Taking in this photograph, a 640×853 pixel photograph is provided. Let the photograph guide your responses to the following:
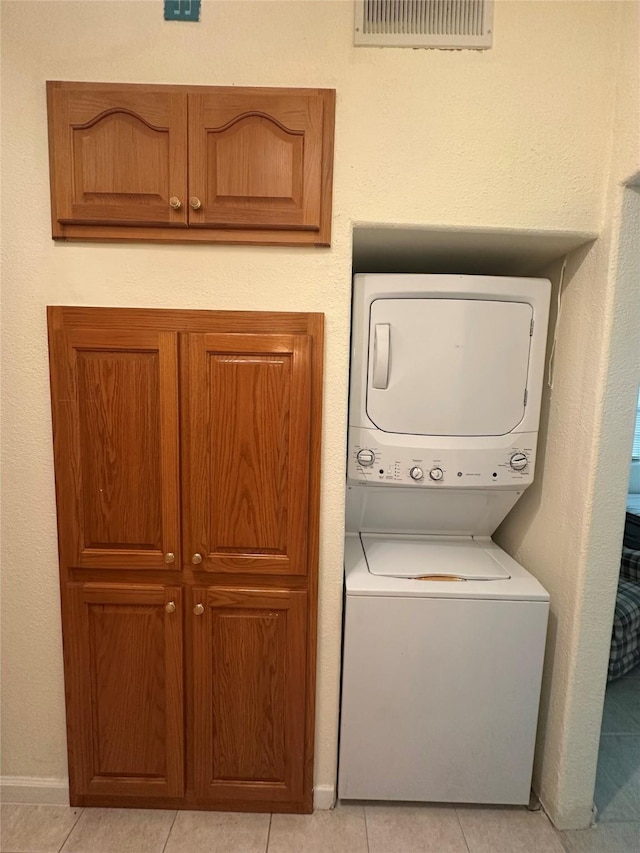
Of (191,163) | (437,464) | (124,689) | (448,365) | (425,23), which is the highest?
(425,23)

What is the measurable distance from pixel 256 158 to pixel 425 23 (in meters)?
0.62

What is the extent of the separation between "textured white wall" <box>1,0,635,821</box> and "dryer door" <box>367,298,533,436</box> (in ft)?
0.59

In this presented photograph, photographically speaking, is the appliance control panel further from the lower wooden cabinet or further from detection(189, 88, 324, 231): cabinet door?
detection(189, 88, 324, 231): cabinet door

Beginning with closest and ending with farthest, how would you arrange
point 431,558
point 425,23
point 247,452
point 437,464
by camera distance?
point 425,23 < point 247,452 < point 437,464 < point 431,558

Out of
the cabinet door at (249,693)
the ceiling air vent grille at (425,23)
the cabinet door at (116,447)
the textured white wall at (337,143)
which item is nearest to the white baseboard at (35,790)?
the cabinet door at (249,693)

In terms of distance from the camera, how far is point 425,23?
1.27 metres

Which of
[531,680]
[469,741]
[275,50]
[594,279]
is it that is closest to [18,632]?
[469,741]

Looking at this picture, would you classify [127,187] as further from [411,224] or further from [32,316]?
[411,224]

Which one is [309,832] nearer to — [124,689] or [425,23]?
[124,689]

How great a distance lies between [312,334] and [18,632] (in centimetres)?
141

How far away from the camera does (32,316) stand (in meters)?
1.38

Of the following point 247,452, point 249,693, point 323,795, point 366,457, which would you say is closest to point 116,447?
point 247,452

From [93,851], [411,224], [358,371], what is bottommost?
[93,851]

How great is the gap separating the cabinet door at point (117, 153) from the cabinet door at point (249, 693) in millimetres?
1217
